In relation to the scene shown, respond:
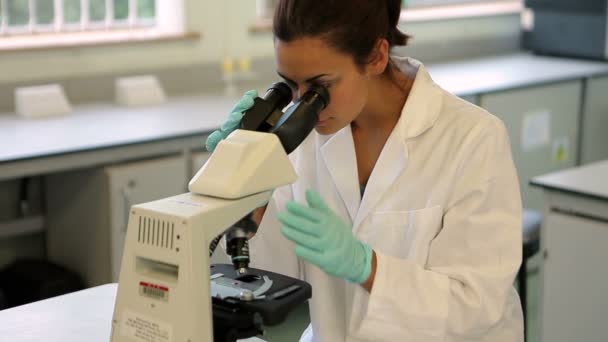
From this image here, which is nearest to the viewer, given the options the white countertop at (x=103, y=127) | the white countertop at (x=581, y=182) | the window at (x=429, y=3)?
the white countertop at (x=581, y=182)

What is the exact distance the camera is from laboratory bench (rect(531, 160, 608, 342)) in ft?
7.73

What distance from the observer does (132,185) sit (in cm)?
265

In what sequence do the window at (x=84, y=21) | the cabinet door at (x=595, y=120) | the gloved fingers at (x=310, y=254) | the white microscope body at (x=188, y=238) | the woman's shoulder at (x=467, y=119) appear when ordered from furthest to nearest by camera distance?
the cabinet door at (x=595, y=120), the window at (x=84, y=21), the woman's shoulder at (x=467, y=119), the gloved fingers at (x=310, y=254), the white microscope body at (x=188, y=238)

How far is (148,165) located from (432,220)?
135 cm

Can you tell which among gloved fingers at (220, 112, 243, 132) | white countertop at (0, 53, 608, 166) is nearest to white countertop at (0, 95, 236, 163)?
white countertop at (0, 53, 608, 166)

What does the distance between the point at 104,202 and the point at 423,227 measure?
1382 millimetres

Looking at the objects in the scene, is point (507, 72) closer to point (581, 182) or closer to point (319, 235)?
point (581, 182)

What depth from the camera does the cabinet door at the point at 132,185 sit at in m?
2.62

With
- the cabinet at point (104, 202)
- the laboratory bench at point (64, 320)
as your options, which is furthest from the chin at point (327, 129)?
the cabinet at point (104, 202)

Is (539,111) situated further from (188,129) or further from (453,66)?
(188,129)

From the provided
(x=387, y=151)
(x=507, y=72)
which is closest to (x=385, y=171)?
(x=387, y=151)

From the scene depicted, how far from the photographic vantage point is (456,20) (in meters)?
4.43

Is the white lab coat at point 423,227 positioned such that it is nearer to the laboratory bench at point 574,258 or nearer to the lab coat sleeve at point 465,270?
the lab coat sleeve at point 465,270

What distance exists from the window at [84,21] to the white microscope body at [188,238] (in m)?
2.00
